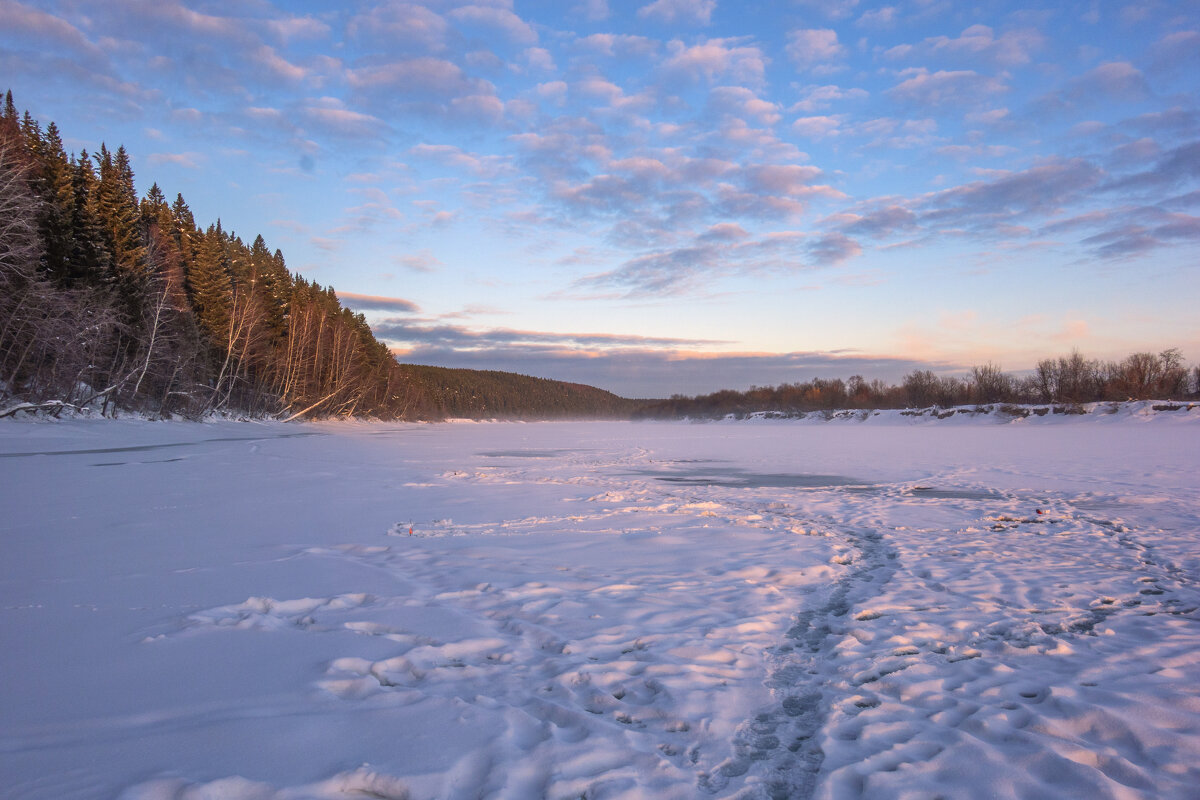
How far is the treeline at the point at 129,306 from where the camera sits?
2314 cm

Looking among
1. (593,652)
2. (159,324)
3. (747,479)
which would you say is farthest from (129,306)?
(593,652)

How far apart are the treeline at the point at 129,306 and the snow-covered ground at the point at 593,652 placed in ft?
65.0

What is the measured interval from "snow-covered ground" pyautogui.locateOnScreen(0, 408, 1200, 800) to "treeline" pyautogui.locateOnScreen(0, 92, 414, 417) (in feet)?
65.0

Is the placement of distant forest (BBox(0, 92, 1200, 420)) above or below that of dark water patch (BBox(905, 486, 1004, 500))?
above

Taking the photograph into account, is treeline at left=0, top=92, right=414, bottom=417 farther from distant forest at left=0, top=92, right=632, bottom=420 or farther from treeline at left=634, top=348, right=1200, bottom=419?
treeline at left=634, top=348, right=1200, bottom=419

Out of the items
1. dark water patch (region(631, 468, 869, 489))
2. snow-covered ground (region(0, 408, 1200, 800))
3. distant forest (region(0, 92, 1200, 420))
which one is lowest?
dark water patch (region(631, 468, 869, 489))

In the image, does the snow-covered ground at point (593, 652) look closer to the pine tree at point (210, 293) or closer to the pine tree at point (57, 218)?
the pine tree at point (57, 218)

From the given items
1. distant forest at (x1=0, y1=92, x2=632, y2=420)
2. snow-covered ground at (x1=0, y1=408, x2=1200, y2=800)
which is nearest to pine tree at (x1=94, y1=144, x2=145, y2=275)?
distant forest at (x1=0, y1=92, x2=632, y2=420)

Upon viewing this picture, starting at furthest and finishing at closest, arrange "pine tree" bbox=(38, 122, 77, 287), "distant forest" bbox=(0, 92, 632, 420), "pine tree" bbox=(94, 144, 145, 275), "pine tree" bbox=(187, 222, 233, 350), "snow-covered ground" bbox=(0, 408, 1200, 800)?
"pine tree" bbox=(187, 222, 233, 350), "pine tree" bbox=(94, 144, 145, 275), "pine tree" bbox=(38, 122, 77, 287), "distant forest" bbox=(0, 92, 632, 420), "snow-covered ground" bbox=(0, 408, 1200, 800)

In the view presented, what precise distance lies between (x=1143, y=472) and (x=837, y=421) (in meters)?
51.0

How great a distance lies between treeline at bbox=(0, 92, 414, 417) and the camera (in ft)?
75.9

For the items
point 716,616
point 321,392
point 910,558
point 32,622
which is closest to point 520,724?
point 716,616

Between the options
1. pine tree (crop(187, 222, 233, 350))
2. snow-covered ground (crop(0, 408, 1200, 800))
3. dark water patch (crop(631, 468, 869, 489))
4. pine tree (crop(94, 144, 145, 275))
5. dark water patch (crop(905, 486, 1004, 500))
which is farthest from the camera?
pine tree (crop(187, 222, 233, 350))

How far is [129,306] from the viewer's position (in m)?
31.8
